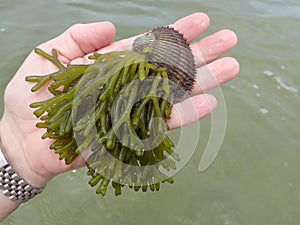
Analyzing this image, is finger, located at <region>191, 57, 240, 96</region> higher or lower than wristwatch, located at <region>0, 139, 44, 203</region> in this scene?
higher

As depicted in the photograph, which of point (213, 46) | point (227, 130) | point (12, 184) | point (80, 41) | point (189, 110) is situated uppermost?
point (80, 41)

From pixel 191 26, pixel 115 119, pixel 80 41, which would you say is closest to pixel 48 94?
pixel 80 41

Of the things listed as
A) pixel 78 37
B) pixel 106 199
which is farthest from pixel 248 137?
pixel 78 37

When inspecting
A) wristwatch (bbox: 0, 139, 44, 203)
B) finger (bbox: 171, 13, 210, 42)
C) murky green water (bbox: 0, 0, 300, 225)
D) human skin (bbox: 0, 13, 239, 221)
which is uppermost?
finger (bbox: 171, 13, 210, 42)

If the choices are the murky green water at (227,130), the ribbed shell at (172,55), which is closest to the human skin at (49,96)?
the ribbed shell at (172,55)

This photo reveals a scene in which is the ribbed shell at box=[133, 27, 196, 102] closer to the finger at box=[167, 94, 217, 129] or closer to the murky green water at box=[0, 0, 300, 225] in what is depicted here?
the finger at box=[167, 94, 217, 129]

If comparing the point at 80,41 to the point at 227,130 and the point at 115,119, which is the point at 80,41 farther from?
the point at 227,130

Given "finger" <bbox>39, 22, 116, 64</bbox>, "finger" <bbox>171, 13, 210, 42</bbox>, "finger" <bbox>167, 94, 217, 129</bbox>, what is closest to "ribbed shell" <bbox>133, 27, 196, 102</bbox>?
"finger" <bbox>167, 94, 217, 129</bbox>
